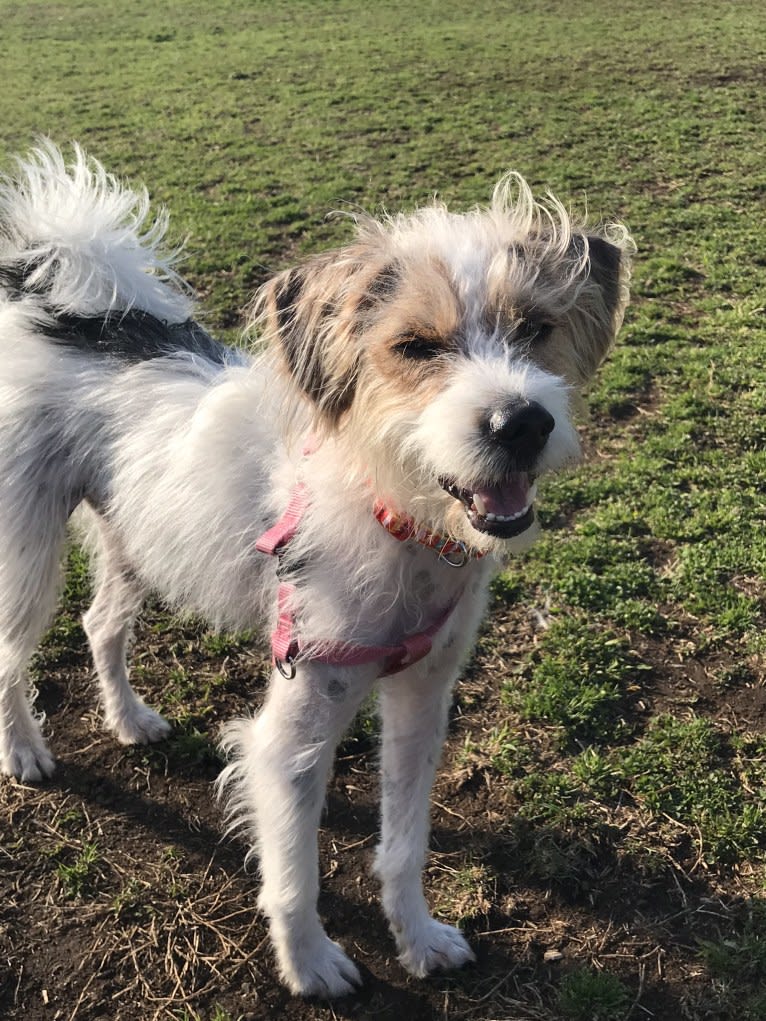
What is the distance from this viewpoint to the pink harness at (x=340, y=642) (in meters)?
2.54

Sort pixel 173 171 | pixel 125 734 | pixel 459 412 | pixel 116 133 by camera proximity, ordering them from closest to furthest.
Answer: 1. pixel 459 412
2. pixel 125 734
3. pixel 173 171
4. pixel 116 133

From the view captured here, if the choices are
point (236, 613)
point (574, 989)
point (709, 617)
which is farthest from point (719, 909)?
point (236, 613)

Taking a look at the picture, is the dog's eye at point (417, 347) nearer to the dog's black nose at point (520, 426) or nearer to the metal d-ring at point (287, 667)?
the dog's black nose at point (520, 426)

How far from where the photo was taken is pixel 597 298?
273cm

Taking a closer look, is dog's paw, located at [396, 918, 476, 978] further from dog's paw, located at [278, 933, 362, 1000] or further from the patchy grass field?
dog's paw, located at [278, 933, 362, 1000]

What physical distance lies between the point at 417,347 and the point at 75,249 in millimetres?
1692

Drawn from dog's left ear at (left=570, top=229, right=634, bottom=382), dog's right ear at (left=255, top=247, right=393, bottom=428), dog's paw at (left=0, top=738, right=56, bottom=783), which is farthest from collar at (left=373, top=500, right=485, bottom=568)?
dog's paw at (left=0, top=738, right=56, bottom=783)

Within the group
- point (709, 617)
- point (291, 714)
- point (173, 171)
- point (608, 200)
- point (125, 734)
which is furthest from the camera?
point (173, 171)

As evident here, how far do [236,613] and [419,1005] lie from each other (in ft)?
4.91

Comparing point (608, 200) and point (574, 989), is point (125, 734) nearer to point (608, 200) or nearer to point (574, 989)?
point (574, 989)

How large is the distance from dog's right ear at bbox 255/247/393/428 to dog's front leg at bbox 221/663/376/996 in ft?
2.78

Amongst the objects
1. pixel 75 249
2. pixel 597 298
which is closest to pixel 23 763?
pixel 75 249

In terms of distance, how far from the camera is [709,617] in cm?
421

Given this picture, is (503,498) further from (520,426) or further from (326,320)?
(326,320)
